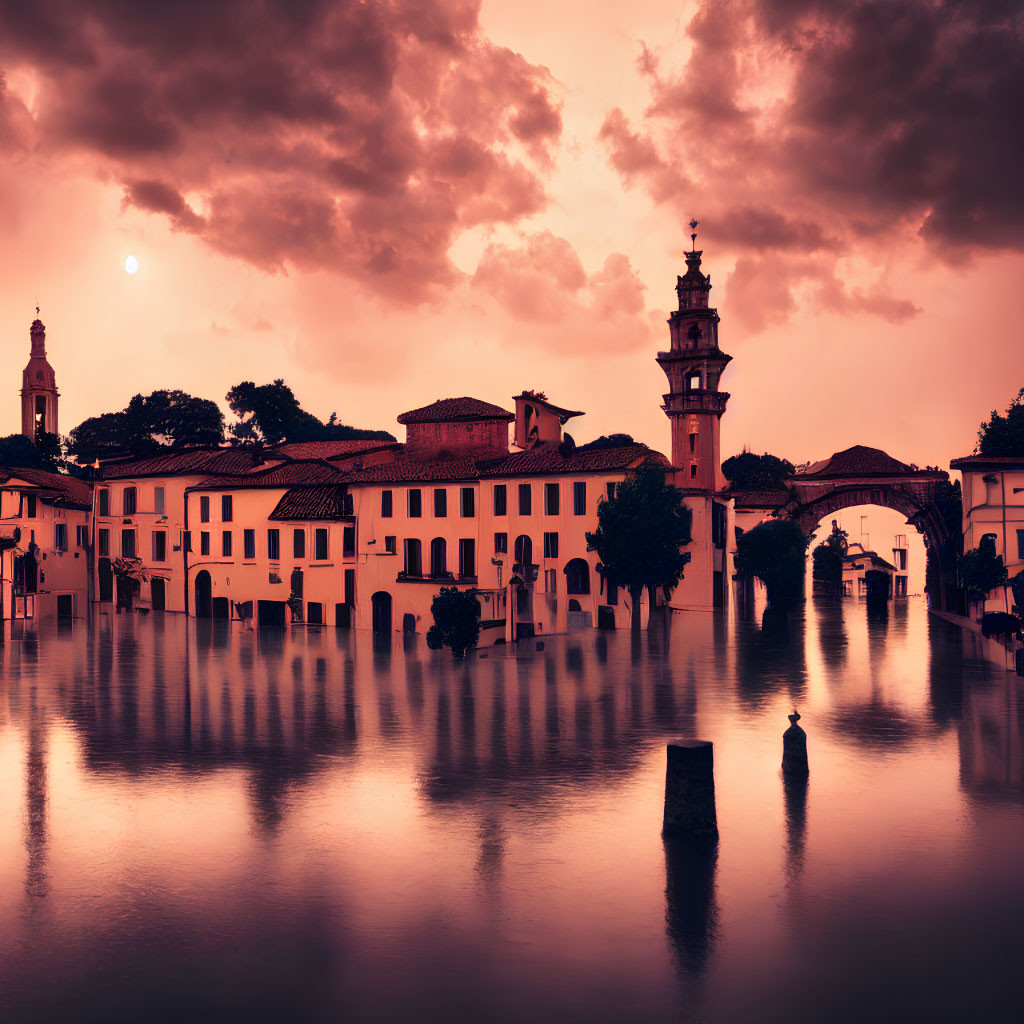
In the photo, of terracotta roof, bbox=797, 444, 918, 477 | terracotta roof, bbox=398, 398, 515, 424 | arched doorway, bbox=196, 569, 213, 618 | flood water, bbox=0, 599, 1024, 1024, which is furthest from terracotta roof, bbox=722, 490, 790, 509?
flood water, bbox=0, 599, 1024, 1024

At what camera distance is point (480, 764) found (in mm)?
22062

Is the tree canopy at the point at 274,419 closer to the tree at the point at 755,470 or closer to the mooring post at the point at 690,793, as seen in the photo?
the tree at the point at 755,470

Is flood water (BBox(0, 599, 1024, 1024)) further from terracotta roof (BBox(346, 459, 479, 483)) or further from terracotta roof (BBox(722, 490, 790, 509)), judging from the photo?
terracotta roof (BBox(722, 490, 790, 509))

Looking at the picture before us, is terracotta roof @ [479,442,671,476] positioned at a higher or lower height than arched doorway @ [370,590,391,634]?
Answer: higher

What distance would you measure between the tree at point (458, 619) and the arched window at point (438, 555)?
639 inches

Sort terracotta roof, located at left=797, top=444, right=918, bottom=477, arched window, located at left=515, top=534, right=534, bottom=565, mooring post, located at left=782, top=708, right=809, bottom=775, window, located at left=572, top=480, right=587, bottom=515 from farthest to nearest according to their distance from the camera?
terracotta roof, located at left=797, top=444, right=918, bottom=477
arched window, located at left=515, top=534, right=534, bottom=565
window, located at left=572, top=480, right=587, bottom=515
mooring post, located at left=782, top=708, right=809, bottom=775

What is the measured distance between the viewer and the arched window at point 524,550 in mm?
59344

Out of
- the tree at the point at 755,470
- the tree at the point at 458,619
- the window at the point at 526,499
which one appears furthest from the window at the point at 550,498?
the tree at the point at 755,470

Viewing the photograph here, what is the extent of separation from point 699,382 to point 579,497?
2034 centimetres

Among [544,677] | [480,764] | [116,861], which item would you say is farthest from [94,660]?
[116,861]

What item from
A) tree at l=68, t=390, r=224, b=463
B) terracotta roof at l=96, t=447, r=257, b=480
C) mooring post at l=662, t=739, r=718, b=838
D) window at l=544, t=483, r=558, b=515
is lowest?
mooring post at l=662, t=739, r=718, b=838

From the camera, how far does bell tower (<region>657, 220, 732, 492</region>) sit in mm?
74000

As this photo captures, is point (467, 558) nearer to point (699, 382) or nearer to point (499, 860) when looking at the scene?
point (699, 382)

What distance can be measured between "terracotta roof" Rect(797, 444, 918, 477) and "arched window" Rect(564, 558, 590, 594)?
34270 millimetres
